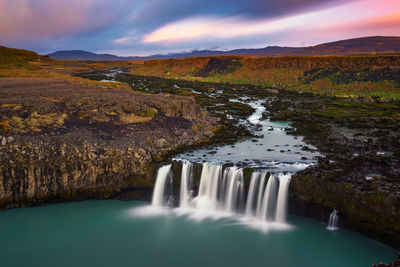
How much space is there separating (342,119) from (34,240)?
38.5 metres

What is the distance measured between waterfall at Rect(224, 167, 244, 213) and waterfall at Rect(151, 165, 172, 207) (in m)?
4.65

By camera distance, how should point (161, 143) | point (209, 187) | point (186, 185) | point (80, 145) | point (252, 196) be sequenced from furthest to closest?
1. point (161, 143)
2. point (80, 145)
3. point (186, 185)
4. point (209, 187)
5. point (252, 196)

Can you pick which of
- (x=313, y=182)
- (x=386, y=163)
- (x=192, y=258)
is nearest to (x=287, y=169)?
(x=313, y=182)

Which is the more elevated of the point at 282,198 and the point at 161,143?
the point at 161,143

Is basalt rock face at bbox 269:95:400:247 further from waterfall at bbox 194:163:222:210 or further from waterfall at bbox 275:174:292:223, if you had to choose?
waterfall at bbox 194:163:222:210

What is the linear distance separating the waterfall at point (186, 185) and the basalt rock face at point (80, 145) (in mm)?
2494

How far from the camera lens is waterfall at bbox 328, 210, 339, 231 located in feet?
57.4

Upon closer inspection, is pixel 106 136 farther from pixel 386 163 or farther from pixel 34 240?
pixel 386 163

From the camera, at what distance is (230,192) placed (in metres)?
20.8

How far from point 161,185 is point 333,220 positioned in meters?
12.1

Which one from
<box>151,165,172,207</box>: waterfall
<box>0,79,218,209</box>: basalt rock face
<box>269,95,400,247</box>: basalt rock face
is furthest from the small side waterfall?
<box>0,79,218,209</box>: basalt rock face

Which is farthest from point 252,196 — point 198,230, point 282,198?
point 198,230

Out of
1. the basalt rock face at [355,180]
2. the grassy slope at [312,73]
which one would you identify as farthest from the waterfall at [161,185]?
the grassy slope at [312,73]

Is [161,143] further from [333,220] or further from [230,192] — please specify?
[333,220]
